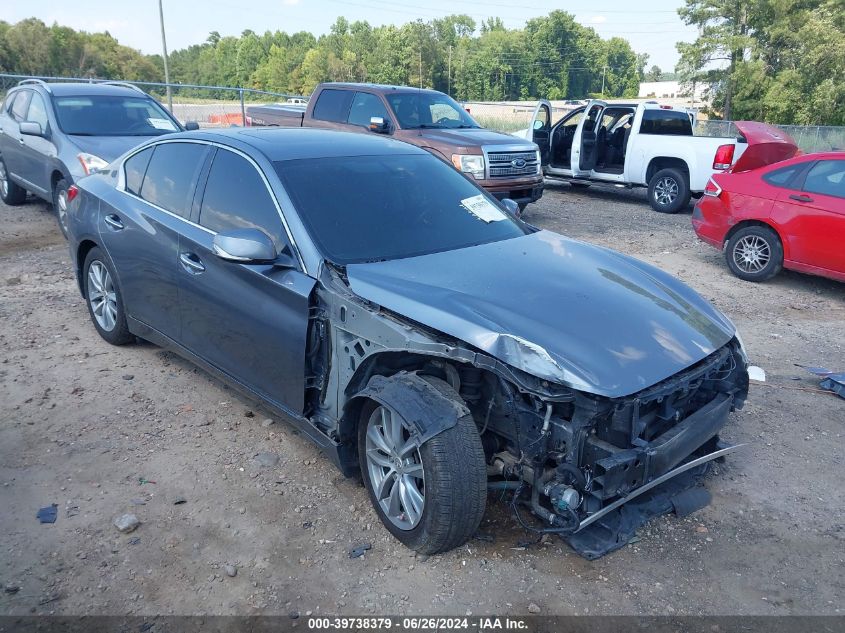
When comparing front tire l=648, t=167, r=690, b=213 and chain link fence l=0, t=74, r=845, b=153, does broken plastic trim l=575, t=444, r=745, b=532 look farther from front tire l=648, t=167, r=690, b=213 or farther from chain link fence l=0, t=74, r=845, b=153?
chain link fence l=0, t=74, r=845, b=153

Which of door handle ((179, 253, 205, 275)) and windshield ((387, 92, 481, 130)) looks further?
windshield ((387, 92, 481, 130))

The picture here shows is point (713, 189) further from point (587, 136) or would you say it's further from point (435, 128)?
point (587, 136)

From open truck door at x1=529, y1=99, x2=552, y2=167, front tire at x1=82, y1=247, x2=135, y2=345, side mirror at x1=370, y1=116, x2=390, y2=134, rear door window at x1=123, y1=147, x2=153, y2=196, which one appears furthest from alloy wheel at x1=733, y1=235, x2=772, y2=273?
front tire at x1=82, y1=247, x2=135, y2=345

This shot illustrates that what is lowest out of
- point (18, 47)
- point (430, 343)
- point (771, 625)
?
point (771, 625)

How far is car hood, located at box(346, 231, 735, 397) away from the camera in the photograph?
2.96 metres

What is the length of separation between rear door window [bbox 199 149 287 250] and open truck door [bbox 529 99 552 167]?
10803 millimetres

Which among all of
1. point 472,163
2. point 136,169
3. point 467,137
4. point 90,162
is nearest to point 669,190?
point 467,137

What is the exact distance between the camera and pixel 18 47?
55.8 metres

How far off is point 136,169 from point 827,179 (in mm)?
6929

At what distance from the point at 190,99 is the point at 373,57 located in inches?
2157

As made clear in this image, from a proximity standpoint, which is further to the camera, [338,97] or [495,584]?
[338,97]

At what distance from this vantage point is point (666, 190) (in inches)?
497

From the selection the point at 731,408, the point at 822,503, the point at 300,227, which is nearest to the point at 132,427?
the point at 300,227

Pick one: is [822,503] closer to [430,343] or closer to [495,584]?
[495,584]
